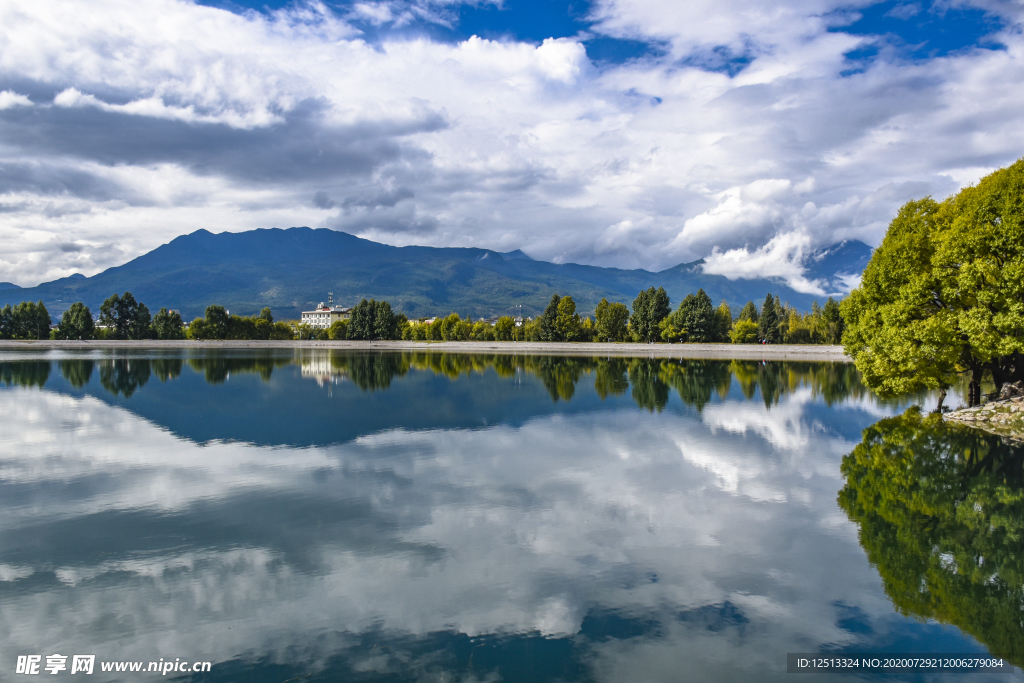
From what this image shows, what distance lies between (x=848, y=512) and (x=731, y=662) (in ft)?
25.7

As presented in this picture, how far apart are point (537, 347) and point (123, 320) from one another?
93.4 meters

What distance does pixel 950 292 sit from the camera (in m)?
24.7

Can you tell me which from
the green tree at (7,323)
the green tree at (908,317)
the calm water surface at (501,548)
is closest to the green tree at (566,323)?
the green tree at (908,317)

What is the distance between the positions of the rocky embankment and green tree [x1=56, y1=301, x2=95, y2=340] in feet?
485

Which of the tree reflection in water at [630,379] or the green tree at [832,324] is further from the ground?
the green tree at [832,324]

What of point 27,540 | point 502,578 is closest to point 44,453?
point 27,540

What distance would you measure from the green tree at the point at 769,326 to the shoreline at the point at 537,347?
16328mm

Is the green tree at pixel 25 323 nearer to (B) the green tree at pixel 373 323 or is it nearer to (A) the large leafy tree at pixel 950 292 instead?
(B) the green tree at pixel 373 323

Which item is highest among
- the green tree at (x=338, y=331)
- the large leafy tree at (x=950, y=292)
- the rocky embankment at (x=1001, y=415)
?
the large leafy tree at (x=950, y=292)

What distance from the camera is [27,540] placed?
37.2ft

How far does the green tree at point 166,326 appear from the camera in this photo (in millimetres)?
129875

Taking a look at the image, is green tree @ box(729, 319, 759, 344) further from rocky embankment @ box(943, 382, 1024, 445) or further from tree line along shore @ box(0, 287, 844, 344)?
rocky embankment @ box(943, 382, 1024, 445)

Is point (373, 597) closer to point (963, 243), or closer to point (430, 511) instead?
point (430, 511)

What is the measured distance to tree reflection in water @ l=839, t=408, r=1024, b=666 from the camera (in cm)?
923
